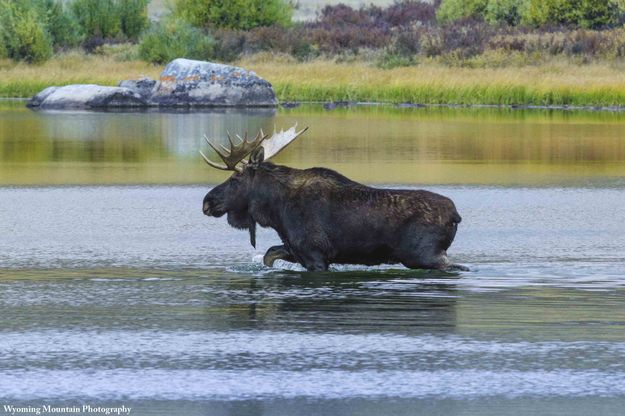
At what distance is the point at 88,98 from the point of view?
48.9 m

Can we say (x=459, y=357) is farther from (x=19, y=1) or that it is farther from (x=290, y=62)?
(x=19, y=1)

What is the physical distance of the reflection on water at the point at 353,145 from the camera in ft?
79.8

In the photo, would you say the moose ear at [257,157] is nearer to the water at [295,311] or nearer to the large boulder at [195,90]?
the water at [295,311]

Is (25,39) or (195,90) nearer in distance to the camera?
(195,90)

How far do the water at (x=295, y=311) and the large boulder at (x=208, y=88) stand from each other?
26500mm

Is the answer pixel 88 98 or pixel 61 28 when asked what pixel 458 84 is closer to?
pixel 88 98

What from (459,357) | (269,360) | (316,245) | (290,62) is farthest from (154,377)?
(290,62)

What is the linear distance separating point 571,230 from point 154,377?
8.87 meters

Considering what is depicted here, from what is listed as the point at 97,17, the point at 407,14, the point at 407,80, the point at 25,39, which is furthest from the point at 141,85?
the point at 407,14

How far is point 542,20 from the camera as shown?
241 ft

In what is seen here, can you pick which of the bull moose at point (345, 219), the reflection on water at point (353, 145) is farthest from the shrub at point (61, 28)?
the bull moose at point (345, 219)

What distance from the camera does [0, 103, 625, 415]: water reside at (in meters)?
8.31

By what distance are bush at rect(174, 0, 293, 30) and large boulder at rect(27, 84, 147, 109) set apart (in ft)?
88.0

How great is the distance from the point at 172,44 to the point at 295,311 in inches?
2104
